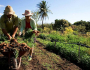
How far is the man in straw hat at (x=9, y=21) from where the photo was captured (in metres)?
2.34

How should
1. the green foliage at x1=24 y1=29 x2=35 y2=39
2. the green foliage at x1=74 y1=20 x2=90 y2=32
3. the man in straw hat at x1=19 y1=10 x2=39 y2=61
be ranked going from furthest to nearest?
1. the green foliage at x1=74 y1=20 x2=90 y2=32
2. the man in straw hat at x1=19 y1=10 x2=39 y2=61
3. the green foliage at x1=24 y1=29 x2=35 y2=39

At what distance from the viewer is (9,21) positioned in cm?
251

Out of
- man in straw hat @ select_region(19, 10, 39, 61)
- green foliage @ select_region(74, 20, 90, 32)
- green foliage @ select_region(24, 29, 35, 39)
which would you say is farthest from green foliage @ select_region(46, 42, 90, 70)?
green foliage @ select_region(74, 20, 90, 32)

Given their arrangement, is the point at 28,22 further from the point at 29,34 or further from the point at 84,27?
the point at 84,27

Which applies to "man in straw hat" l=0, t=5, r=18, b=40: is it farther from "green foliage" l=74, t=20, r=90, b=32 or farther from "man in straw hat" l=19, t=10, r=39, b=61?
"green foliage" l=74, t=20, r=90, b=32

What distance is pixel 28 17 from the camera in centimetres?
272

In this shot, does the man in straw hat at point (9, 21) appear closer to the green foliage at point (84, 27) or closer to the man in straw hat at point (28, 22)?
the man in straw hat at point (28, 22)

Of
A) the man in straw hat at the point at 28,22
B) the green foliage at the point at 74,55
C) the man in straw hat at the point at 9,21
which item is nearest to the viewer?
the man in straw hat at the point at 9,21

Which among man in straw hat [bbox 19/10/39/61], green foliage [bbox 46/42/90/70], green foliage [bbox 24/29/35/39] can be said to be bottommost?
green foliage [bbox 46/42/90/70]

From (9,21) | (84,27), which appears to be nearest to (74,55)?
(9,21)

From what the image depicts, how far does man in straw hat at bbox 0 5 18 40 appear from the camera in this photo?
7.69 feet

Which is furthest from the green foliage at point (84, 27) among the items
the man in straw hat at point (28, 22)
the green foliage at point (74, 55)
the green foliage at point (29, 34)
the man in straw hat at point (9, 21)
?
the man in straw hat at point (9, 21)

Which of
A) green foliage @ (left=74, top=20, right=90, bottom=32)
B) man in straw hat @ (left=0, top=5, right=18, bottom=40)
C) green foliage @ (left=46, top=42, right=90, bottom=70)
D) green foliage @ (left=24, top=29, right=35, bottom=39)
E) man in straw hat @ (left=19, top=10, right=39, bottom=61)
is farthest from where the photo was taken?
green foliage @ (left=74, top=20, right=90, bottom=32)

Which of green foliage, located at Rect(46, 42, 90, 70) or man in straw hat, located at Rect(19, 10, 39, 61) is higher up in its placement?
man in straw hat, located at Rect(19, 10, 39, 61)
